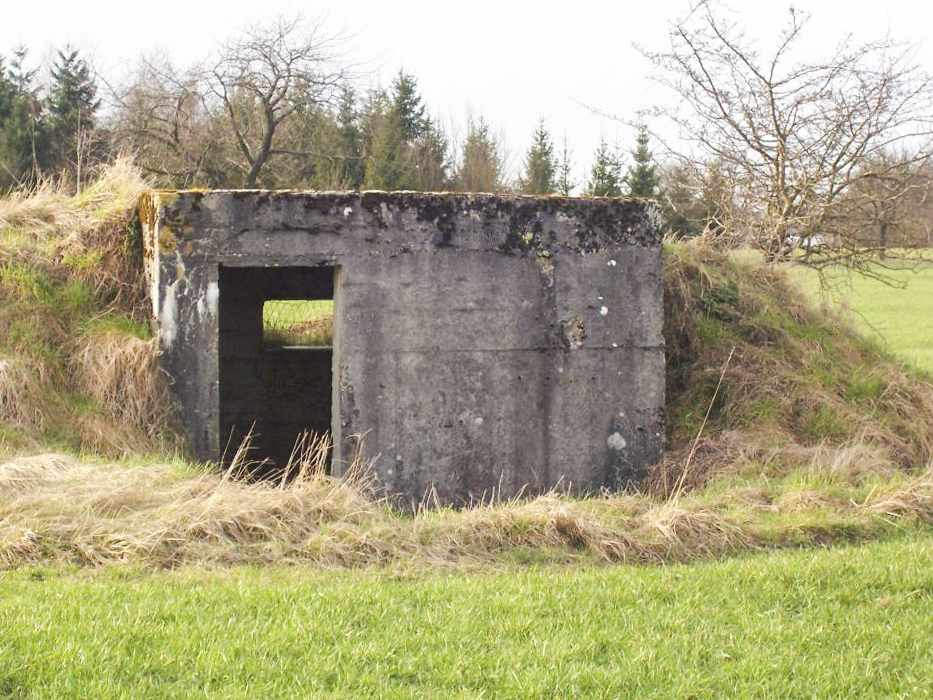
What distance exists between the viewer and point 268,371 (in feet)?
33.5

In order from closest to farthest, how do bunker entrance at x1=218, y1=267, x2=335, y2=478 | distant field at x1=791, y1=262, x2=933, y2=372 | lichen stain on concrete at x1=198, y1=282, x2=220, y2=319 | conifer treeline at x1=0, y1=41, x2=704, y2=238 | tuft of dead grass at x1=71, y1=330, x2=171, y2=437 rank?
tuft of dead grass at x1=71, y1=330, x2=171, y2=437 < lichen stain on concrete at x1=198, y1=282, x2=220, y2=319 < bunker entrance at x1=218, y1=267, x2=335, y2=478 < distant field at x1=791, y1=262, x2=933, y2=372 < conifer treeline at x1=0, y1=41, x2=704, y2=238

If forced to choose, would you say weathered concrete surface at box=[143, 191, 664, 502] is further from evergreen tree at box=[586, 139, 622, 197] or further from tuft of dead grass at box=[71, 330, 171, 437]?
evergreen tree at box=[586, 139, 622, 197]

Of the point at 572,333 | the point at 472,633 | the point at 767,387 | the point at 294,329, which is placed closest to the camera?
the point at 472,633

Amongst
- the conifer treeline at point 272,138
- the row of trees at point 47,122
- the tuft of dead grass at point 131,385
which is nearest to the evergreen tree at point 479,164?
the conifer treeline at point 272,138

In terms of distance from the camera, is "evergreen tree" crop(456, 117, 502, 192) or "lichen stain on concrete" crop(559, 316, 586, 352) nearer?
"lichen stain on concrete" crop(559, 316, 586, 352)

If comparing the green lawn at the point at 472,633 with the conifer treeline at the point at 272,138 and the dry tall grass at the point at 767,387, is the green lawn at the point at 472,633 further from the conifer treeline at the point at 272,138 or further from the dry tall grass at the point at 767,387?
the conifer treeline at the point at 272,138

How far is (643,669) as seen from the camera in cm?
385

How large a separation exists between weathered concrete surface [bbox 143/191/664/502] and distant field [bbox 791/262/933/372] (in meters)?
3.76

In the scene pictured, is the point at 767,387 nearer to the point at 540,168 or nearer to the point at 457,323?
the point at 457,323

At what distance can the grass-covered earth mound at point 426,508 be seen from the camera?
5.32 m

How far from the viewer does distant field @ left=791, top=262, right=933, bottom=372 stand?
1378cm

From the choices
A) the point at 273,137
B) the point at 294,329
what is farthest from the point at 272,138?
the point at 294,329

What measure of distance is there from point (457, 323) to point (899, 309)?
23826mm

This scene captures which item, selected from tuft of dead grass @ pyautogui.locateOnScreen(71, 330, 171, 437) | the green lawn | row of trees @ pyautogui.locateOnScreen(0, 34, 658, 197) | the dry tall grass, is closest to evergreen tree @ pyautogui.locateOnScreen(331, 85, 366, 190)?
row of trees @ pyautogui.locateOnScreen(0, 34, 658, 197)
